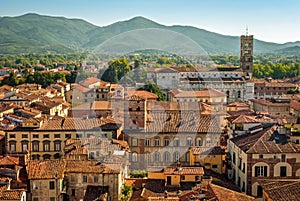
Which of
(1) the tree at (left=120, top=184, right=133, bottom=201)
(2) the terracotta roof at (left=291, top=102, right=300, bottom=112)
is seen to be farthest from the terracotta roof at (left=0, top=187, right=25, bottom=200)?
(2) the terracotta roof at (left=291, top=102, right=300, bottom=112)

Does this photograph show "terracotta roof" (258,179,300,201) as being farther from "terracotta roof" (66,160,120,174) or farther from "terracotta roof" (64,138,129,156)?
"terracotta roof" (64,138,129,156)

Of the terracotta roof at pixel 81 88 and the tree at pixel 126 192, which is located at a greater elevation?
the terracotta roof at pixel 81 88

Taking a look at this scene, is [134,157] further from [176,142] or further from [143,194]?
[143,194]

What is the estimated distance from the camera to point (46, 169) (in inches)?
951

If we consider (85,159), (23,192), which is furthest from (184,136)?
(23,192)

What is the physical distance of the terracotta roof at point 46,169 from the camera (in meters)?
23.5

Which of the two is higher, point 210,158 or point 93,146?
point 93,146

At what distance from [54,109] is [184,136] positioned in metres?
23.1

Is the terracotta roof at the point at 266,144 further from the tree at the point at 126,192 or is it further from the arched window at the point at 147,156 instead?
the arched window at the point at 147,156

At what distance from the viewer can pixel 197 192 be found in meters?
21.6

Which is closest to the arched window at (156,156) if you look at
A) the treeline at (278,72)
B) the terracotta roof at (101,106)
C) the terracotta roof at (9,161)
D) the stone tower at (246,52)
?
the terracotta roof at (9,161)

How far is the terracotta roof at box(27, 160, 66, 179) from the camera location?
77.3 feet

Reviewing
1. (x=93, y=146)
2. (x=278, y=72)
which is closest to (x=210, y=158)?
(x=93, y=146)

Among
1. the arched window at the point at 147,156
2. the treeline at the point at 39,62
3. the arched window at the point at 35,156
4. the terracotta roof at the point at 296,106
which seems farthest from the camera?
the treeline at the point at 39,62
